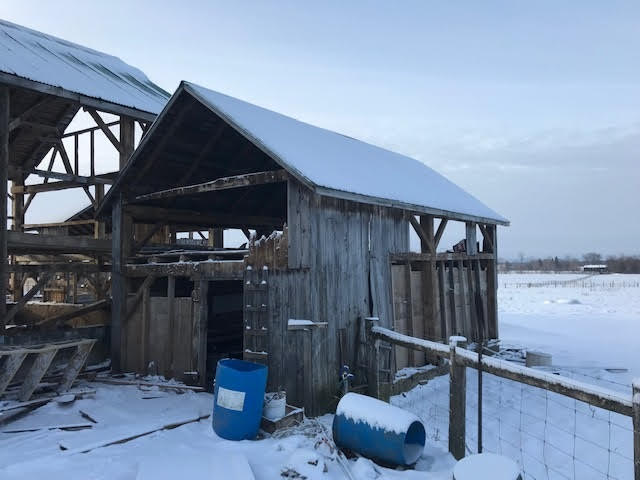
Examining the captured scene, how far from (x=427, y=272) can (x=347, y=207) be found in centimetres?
388

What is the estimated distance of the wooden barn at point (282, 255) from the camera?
877 centimetres

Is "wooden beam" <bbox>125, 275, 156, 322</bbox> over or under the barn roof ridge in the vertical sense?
under

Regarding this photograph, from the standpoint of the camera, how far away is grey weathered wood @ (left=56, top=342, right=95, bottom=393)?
920 centimetres

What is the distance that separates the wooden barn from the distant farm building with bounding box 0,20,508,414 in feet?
0.13

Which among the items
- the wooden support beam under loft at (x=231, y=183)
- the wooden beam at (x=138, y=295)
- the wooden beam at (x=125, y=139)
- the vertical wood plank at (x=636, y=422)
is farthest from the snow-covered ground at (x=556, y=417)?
the wooden beam at (x=125, y=139)

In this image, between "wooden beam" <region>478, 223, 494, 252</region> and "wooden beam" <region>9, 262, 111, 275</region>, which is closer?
"wooden beam" <region>9, 262, 111, 275</region>

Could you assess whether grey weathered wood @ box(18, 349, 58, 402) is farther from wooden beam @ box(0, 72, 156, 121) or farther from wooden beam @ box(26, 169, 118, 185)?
wooden beam @ box(26, 169, 118, 185)

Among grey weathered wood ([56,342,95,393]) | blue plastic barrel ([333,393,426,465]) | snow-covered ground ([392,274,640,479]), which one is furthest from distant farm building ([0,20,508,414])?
blue plastic barrel ([333,393,426,465])

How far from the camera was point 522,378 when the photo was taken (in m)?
5.50

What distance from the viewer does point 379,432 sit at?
19.9 feet

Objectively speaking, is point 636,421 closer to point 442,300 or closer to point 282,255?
point 282,255

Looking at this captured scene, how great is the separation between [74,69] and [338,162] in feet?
32.1

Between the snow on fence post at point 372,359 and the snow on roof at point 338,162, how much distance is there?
8.54 ft

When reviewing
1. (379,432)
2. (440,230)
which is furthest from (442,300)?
(379,432)
